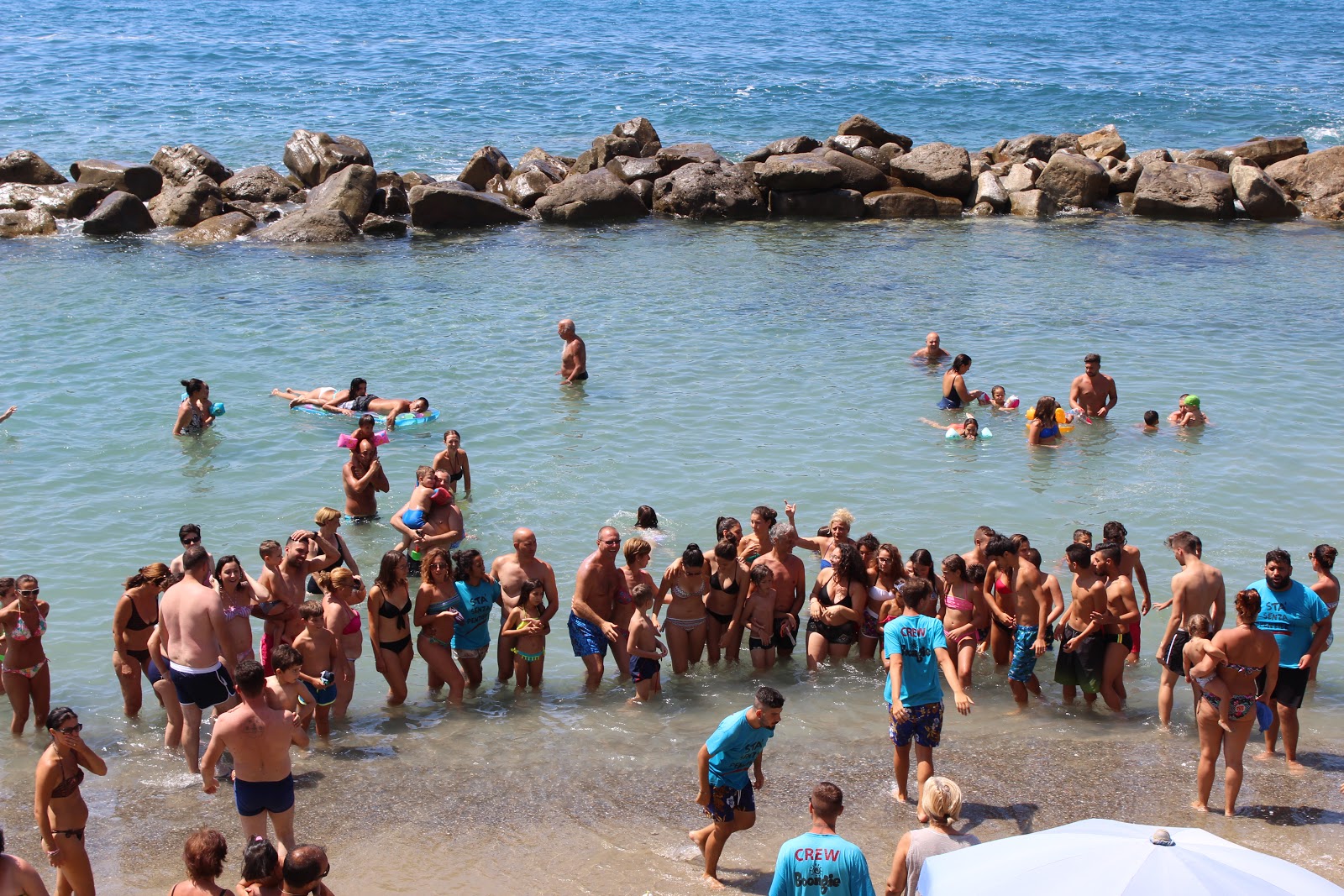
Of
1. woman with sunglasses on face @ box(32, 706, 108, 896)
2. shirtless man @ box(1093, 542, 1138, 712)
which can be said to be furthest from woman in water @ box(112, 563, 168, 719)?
shirtless man @ box(1093, 542, 1138, 712)

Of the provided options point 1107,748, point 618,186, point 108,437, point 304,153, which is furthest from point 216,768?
point 304,153

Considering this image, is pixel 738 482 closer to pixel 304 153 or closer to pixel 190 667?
pixel 190 667

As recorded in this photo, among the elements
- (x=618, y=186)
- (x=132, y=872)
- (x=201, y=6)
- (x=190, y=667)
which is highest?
(x=201, y=6)

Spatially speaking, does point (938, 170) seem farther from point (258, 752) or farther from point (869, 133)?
point (258, 752)

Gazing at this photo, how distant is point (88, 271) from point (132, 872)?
18.9m

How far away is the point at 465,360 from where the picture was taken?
19.4m

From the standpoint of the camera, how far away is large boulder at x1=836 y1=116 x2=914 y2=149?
3148 centimetres

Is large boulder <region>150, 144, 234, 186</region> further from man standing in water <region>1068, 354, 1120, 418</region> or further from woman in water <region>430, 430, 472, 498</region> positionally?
man standing in water <region>1068, 354, 1120, 418</region>

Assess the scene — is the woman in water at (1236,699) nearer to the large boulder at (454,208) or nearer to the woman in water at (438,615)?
the woman in water at (438,615)

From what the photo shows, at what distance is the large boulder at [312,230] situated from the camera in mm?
26266

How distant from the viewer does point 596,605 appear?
10242mm

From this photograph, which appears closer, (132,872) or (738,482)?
(132,872)

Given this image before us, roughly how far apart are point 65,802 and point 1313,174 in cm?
2952

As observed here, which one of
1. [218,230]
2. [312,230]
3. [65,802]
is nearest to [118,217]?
[218,230]
